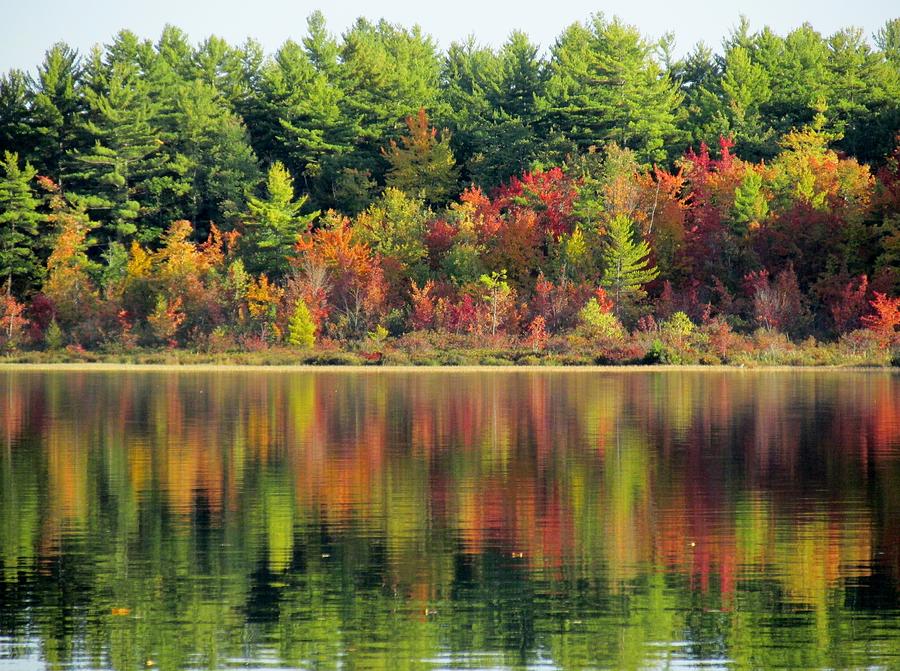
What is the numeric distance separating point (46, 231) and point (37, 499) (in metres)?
54.8

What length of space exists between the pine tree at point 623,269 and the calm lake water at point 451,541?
1199 inches

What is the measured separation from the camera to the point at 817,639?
12359 millimetres

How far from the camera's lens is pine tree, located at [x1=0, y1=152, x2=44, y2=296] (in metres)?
69.2

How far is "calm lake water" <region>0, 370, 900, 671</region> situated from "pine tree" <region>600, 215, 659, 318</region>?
30454 mm

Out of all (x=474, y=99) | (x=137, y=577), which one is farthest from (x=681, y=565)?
(x=474, y=99)

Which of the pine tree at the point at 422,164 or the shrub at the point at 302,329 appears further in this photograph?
the pine tree at the point at 422,164

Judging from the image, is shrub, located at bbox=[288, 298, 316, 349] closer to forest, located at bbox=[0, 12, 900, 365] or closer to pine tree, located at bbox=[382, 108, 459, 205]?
forest, located at bbox=[0, 12, 900, 365]

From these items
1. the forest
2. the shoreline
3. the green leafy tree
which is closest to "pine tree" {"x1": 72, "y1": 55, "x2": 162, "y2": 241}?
the forest

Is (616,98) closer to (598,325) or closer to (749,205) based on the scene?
(749,205)

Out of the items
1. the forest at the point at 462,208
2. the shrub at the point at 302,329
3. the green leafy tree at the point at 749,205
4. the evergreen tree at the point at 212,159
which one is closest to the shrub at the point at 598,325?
the forest at the point at 462,208

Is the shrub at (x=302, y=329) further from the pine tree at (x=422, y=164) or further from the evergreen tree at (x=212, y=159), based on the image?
the pine tree at (x=422, y=164)

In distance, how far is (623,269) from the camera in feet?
210

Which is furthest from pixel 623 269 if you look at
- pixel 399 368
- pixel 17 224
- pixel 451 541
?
pixel 451 541

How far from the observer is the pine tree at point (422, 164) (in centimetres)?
7631
